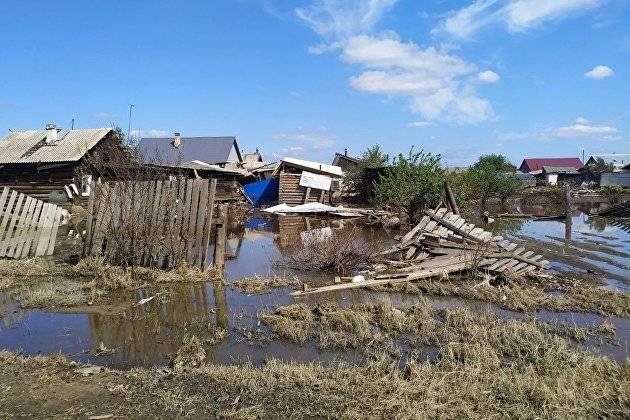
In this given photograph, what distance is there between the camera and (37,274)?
9406 millimetres

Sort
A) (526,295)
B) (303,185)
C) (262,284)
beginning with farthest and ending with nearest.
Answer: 1. (303,185)
2. (262,284)
3. (526,295)

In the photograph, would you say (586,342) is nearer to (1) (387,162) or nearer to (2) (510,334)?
(2) (510,334)

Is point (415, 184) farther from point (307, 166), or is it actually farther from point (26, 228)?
point (26, 228)

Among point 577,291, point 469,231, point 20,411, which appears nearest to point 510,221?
point 469,231

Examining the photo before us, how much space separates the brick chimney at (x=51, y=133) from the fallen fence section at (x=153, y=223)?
20139 mm

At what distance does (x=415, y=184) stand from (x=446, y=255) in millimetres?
12522

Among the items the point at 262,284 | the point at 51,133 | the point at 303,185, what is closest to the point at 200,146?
the point at 303,185

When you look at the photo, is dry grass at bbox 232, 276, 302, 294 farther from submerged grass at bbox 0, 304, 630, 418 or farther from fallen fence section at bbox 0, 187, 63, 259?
fallen fence section at bbox 0, 187, 63, 259

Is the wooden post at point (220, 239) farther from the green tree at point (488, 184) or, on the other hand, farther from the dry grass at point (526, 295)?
the green tree at point (488, 184)

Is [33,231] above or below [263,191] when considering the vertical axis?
below

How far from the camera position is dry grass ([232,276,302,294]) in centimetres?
845

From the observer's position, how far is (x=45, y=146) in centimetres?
2633

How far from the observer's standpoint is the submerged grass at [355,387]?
3.79 metres

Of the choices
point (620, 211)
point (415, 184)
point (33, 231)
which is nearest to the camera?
point (33, 231)
